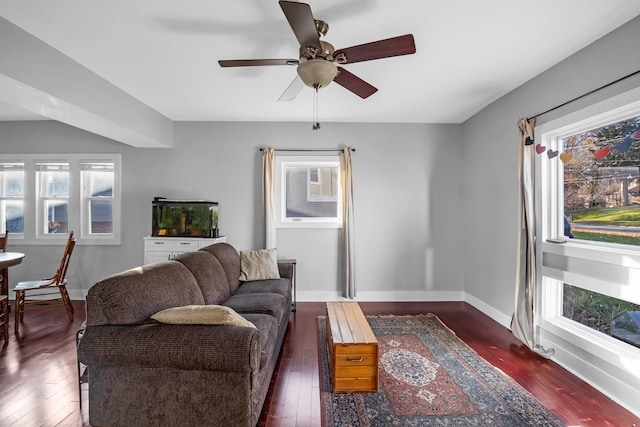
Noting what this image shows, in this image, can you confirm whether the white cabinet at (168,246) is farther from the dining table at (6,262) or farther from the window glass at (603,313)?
the window glass at (603,313)

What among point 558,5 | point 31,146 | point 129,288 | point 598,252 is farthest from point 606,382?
point 31,146

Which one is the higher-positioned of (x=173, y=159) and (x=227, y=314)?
(x=173, y=159)

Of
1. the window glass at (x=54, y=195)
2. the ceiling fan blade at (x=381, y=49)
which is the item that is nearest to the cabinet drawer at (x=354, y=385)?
the ceiling fan blade at (x=381, y=49)

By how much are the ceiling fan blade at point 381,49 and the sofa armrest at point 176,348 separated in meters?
1.72

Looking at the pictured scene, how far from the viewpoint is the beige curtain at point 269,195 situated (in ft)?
14.6

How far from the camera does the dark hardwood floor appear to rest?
2.03 meters

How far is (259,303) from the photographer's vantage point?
2709 mm

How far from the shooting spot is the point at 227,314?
1.80 m

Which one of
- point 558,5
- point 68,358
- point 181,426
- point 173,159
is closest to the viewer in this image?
point 181,426

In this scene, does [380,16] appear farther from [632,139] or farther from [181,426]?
[181,426]

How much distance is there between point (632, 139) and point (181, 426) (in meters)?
3.49

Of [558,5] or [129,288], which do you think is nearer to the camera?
[129,288]

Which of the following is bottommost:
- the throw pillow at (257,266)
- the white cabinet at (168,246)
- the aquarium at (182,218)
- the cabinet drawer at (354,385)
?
the cabinet drawer at (354,385)

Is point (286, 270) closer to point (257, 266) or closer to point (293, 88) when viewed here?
point (257, 266)
